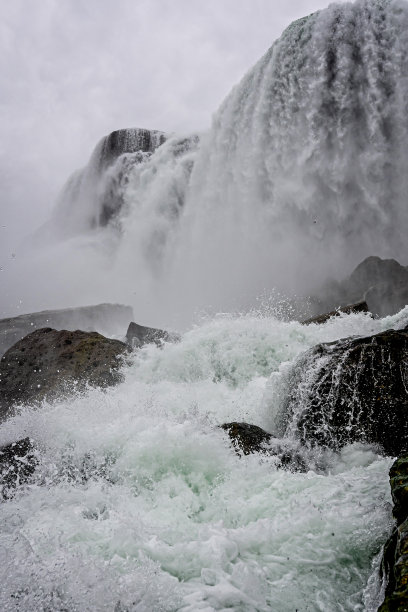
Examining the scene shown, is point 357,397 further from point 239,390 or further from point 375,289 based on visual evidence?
point 375,289

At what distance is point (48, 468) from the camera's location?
18.2 feet

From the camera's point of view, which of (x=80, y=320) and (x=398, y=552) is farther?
(x=80, y=320)

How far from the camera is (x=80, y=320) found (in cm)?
2222

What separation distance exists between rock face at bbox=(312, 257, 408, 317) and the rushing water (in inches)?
312

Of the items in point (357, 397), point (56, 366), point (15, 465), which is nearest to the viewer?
point (15, 465)

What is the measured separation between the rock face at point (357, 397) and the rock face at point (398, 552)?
1.72 m

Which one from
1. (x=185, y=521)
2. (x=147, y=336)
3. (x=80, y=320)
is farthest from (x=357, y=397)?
(x=80, y=320)

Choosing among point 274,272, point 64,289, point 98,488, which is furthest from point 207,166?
point 98,488

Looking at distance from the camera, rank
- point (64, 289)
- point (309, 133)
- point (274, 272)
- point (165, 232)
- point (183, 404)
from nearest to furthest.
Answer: point (183, 404)
point (309, 133)
point (274, 272)
point (165, 232)
point (64, 289)

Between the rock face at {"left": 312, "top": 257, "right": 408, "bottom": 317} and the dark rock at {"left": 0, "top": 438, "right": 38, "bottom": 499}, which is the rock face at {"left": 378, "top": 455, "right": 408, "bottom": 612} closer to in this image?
the dark rock at {"left": 0, "top": 438, "right": 38, "bottom": 499}

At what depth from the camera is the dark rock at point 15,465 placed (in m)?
5.16

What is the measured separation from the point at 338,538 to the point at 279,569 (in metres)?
0.57

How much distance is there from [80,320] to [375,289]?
14.5 m

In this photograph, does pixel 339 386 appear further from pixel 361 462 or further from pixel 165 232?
pixel 165 232
